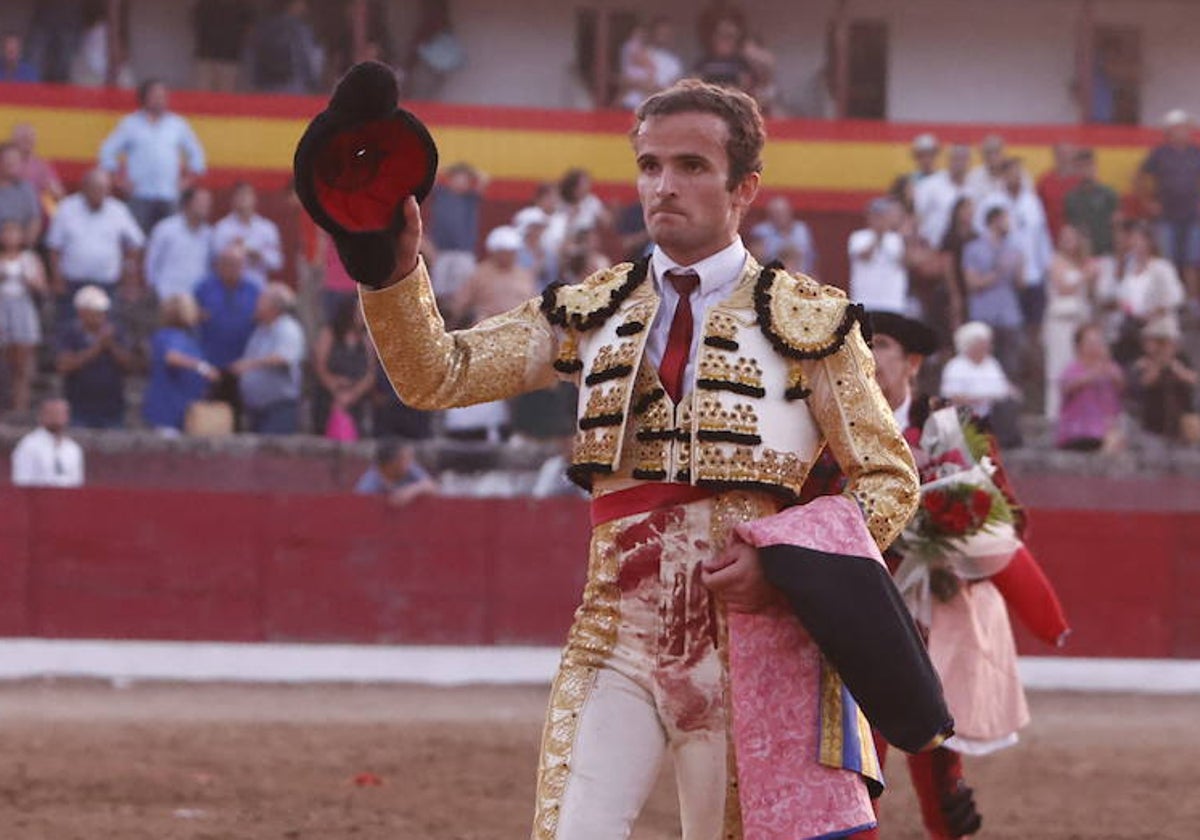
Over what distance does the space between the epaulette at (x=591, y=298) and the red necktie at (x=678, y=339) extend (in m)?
0.07

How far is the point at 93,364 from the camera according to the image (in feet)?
43.1

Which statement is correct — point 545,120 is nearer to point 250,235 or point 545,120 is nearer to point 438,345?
point 250,235

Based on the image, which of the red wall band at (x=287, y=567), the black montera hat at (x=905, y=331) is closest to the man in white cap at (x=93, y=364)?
the red wall band at (x=287, y=567)

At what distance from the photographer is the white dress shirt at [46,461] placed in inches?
499

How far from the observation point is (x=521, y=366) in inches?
156

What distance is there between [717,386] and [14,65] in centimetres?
1496

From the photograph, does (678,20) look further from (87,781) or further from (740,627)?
(740,627)

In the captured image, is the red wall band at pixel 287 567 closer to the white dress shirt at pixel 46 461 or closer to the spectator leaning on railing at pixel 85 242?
the white dress shirt at pixel 46 461

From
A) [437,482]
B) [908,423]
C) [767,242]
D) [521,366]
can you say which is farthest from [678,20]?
[521,366]

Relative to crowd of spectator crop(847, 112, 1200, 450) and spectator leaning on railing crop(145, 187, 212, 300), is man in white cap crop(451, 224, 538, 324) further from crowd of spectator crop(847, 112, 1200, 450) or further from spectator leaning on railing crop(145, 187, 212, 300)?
crowd of spectator crop(847, 112, 1200, 450)

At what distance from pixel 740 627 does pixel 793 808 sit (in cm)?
28

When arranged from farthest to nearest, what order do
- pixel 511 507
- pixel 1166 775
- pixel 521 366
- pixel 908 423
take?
1. pixel 511 507
2. pixel 1166 775
3. pixel 908 423
4. pixel 521 366

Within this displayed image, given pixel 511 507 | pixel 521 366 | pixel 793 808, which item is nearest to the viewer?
pixel 793 808

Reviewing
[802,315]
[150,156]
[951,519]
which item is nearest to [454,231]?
[150,156]
